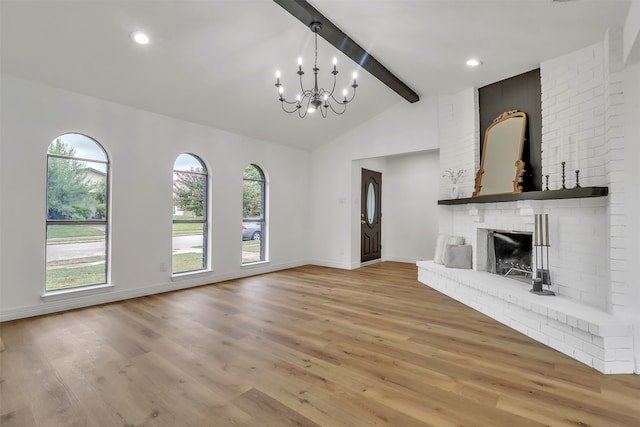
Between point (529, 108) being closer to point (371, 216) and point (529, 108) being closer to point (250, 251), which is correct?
point (371, 216)

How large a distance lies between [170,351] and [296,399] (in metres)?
1.29

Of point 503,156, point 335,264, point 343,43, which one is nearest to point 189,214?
point 335,264

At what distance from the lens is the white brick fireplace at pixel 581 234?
2.42 m

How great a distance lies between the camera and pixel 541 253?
3.25 metres

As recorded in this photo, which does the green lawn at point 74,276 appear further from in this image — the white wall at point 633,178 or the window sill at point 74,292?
the white wall at point 633,178

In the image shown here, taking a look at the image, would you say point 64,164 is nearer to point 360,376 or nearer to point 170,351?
point 170,351

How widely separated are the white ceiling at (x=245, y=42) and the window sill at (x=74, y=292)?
7.98 ft

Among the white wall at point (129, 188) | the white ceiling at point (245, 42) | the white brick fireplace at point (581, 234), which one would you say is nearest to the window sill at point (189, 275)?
the white wall at point (129, 188)

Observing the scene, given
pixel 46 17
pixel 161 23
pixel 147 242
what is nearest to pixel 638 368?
pixel 161 23

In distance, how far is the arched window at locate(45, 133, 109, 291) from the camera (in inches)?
145

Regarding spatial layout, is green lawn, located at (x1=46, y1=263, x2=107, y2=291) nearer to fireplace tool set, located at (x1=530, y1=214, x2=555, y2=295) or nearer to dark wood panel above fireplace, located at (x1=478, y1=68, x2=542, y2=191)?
fireplace tool set, located at (x1=530, y1=214, x2=555, y2=295)

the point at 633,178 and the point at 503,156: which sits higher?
the point at 503,156

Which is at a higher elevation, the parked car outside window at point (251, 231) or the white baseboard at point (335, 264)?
the parked car outside window at point (251, 231)

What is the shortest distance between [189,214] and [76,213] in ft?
4.80
